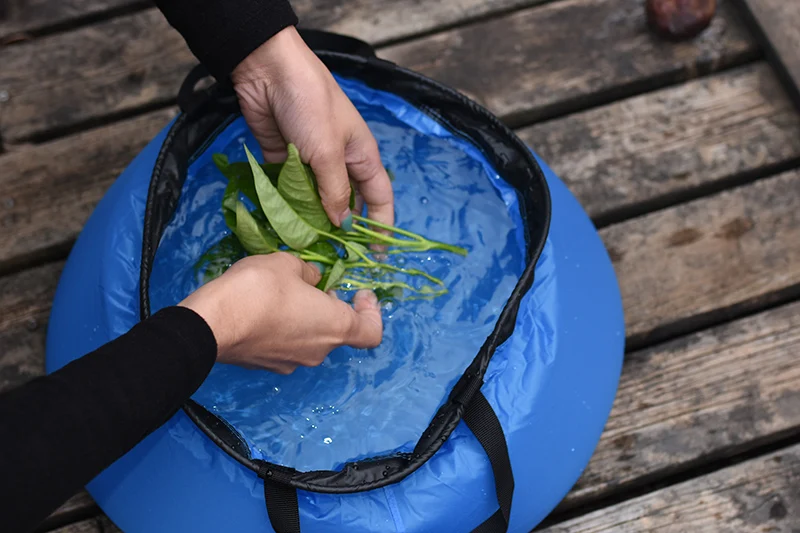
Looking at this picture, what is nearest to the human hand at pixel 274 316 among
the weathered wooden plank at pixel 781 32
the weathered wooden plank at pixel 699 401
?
the weathered wooden plank at pixel 699 401

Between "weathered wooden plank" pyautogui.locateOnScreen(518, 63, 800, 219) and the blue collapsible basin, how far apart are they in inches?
6.3

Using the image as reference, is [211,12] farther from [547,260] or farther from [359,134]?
[547,260]

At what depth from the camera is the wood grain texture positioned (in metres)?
1.12

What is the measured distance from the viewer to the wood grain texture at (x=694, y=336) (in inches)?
44.3

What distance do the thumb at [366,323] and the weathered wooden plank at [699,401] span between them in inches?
14.7

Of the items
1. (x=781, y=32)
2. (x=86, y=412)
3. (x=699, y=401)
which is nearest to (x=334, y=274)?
(x=86, y=412)

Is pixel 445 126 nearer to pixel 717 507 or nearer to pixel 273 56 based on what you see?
pixel 273 56

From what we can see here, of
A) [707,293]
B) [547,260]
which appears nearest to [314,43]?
[547,260]

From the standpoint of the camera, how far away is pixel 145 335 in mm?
641

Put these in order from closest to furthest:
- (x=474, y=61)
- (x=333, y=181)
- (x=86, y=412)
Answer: (x=86, y=412) < (x=333, y=181) < (x=474, y=61)

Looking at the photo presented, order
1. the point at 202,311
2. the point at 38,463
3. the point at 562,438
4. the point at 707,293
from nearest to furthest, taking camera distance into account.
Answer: the point at 38,463
the point at 202,311
the point at 562,438
the point at 707,293

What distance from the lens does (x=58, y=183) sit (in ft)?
4.20

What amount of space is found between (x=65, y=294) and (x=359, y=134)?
0.49 metres

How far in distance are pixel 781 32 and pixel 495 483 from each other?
963 millimetres
